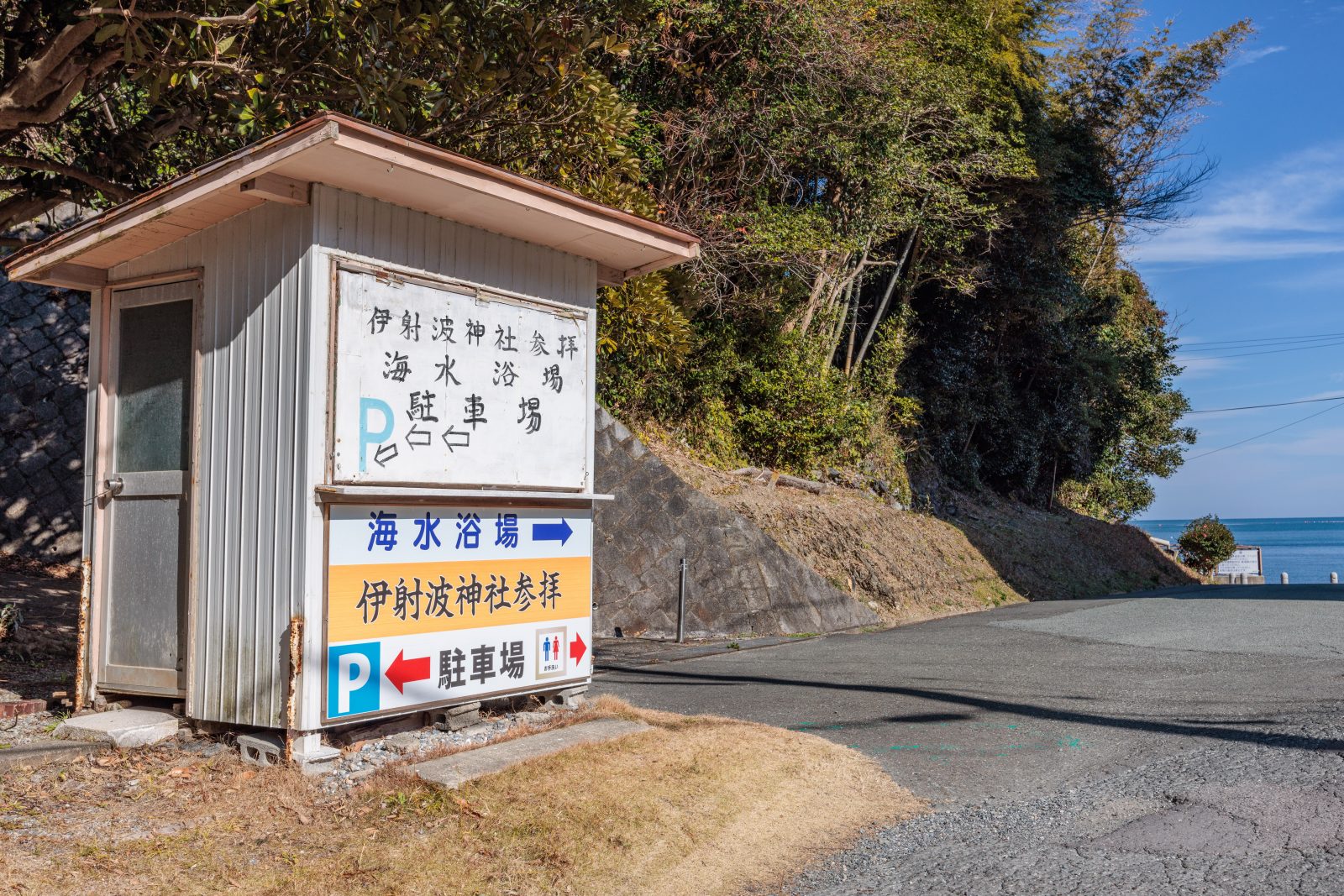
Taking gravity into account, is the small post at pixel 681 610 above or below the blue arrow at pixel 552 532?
below

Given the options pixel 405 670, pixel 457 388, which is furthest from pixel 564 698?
pixel 457 388

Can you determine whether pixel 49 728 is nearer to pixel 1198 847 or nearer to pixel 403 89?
pixel 403 89

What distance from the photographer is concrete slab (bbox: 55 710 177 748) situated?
5750 mm

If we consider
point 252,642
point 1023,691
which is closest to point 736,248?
point 1023,691

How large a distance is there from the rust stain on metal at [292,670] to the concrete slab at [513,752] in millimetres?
657

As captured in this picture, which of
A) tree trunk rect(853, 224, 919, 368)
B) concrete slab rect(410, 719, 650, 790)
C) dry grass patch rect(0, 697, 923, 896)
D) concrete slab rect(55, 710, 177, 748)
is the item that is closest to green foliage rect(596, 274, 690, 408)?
concrete slab rect(410, 719, 650, 790)

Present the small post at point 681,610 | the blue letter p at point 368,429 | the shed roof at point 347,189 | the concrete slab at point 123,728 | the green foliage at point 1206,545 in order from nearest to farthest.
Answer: the shed roof at point 347,189
the blue letter p at point 368,429
the concrete slab at point 123,728
the small post at point 681,610
the green foliage at point 1206,545

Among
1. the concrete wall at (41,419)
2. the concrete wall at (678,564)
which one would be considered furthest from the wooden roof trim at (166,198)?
the concrete wall at (41,419)

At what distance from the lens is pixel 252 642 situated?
219 inches

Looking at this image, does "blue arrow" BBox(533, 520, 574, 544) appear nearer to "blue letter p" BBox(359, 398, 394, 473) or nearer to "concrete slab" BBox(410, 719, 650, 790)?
"concrete slab" BBox(410, 719, 650, 790)

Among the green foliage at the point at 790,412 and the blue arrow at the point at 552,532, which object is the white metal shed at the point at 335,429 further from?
the green foliage at the point at 790,412

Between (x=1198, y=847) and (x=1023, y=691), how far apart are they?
3785 mm

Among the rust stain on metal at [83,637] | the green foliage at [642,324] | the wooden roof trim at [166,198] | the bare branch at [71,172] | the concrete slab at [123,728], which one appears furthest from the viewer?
the green foliage at [642,324]

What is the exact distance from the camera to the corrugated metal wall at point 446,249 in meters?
5.64
